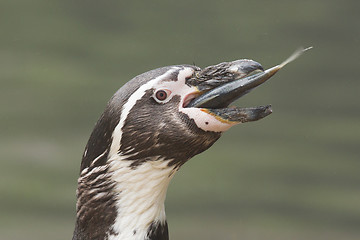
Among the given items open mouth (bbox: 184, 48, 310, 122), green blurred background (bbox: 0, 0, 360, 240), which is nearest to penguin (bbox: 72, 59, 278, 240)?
open mouth (bbox: 184, 48, 310, 122)

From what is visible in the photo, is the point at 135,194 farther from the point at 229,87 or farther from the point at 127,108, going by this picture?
the point at 229,87

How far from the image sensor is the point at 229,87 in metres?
2.31

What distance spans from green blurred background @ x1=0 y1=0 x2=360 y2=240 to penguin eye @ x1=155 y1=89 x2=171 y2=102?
99.0 inches

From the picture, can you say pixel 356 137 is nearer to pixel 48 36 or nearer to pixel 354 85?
pixel 354 85

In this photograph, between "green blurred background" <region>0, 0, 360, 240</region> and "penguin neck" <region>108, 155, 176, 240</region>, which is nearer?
"penguin neck" <region>108, 155, 176, 240</region>

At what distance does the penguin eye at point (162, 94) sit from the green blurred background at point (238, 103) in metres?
2.52

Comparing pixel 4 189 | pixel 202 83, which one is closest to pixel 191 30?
pixel 4 189

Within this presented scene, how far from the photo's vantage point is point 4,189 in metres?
4.93

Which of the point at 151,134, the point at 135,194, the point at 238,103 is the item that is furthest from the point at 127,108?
the point at 238,103

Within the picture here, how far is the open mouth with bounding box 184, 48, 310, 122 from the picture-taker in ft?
7.47

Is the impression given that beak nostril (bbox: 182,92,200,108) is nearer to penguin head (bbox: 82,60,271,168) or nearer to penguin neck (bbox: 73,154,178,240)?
penguin head (bbox: 82,60,271,168)

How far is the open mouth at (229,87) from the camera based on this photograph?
228 centimetres

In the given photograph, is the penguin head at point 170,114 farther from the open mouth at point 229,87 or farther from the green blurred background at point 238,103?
the green blurred background at point 238,103

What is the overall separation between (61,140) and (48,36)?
0.70 m
